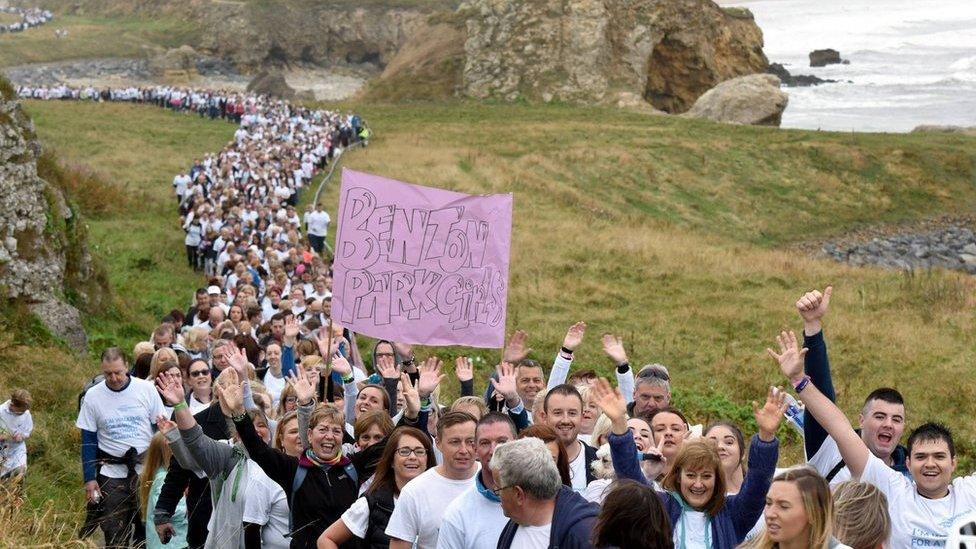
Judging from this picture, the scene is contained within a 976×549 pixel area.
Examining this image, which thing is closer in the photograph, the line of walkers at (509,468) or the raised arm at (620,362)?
the line of walkers at (509,468)

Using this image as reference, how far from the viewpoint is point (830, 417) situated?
6754 millimetres

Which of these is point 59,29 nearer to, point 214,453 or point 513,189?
point 513,189

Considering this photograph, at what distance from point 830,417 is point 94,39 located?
124 m

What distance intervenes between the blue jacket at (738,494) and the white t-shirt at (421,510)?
32.1 inches

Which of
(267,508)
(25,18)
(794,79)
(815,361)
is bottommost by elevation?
(267,508)

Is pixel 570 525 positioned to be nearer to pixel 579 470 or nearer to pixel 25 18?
pixel 579 470

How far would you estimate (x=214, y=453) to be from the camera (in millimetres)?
7590

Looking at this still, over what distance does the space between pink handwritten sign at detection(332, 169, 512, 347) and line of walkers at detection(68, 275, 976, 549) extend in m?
0.51

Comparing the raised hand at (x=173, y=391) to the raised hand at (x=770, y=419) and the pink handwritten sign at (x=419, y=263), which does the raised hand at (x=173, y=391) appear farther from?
the raised hand at (x=770, y=419)

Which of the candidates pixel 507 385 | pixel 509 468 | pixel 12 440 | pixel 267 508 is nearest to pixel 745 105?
pixel 12 440

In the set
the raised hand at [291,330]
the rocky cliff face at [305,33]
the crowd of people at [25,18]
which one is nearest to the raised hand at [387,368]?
the raised hand at [291,330]

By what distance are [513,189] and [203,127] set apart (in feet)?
69.5

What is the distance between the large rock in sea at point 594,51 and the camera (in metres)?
69.5

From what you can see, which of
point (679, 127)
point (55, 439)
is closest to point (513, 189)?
point (679, 127)
